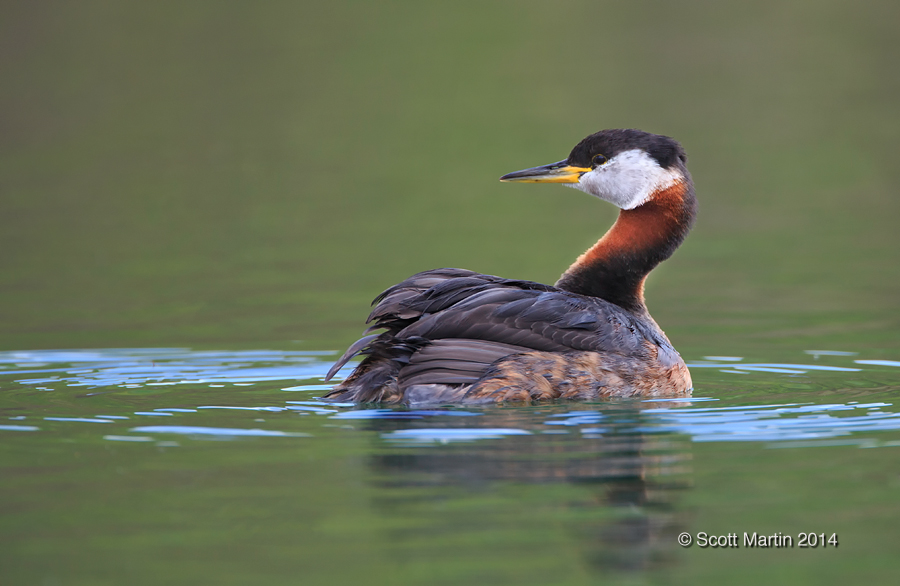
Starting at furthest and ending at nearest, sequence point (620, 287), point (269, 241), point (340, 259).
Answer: point (269, 241)
point (340, 259)
point (620, 287)

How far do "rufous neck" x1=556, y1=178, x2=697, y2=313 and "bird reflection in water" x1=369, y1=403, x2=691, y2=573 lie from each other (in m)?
1.67

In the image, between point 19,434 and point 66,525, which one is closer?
point 66,525

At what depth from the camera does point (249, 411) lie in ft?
23.7

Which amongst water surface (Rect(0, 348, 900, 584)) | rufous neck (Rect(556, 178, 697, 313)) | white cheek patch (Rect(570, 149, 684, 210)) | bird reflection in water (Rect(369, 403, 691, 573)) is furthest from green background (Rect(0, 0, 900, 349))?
bird reflection in water (Rect(369, 403, 691, 573))

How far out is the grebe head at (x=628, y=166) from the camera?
338 inches

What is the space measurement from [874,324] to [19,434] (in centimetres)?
678

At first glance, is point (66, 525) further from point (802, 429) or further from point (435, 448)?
point (802, 429)

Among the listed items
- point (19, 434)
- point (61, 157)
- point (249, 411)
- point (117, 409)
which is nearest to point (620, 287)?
point (249, 411)

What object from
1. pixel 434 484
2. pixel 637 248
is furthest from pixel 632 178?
pixel 434 484

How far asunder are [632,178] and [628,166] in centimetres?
8

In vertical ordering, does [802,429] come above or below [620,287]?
below

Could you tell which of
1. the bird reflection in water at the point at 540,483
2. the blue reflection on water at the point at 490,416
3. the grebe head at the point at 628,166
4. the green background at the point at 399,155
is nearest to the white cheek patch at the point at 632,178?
the grebe head at the point at 628,166

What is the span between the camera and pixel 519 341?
745 cm

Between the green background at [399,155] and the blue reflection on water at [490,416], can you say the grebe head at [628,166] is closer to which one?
the blue reflection on water at [490,416]
